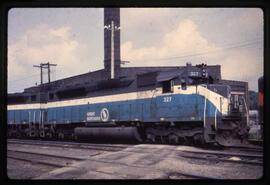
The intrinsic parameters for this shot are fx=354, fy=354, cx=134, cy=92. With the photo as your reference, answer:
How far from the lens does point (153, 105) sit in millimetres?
10242

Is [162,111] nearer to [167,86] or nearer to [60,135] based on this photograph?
[167,86]

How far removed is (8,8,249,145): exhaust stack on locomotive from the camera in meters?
8.99

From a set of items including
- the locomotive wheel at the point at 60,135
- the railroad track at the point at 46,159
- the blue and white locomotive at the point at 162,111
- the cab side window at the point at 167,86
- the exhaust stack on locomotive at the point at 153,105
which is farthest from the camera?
the locomotive wheel at the point at 60,135

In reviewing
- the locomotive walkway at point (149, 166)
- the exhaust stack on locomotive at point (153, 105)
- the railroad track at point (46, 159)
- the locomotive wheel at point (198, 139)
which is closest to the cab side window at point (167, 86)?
the exhaust stack on locomotive at point (153, 105)

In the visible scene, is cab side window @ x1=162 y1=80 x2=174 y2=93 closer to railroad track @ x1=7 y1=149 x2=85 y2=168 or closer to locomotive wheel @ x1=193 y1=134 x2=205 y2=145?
locomotive wheel @ x1=193 y1=134 x2=205 y2=145

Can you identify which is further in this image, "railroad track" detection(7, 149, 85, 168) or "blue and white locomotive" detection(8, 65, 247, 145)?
"blue and white locomotive" detection(8, 65, 247, 145)

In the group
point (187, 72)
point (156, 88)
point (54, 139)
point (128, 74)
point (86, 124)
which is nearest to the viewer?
point (187, 72)

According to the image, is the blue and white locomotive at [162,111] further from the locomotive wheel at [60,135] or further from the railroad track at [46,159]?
the railroad track at [46,159]

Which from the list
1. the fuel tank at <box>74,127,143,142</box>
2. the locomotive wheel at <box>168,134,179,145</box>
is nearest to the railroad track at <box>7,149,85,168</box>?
the fuel tank at <box>74,127,143,142</box>

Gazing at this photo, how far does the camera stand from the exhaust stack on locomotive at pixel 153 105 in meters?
8.99
